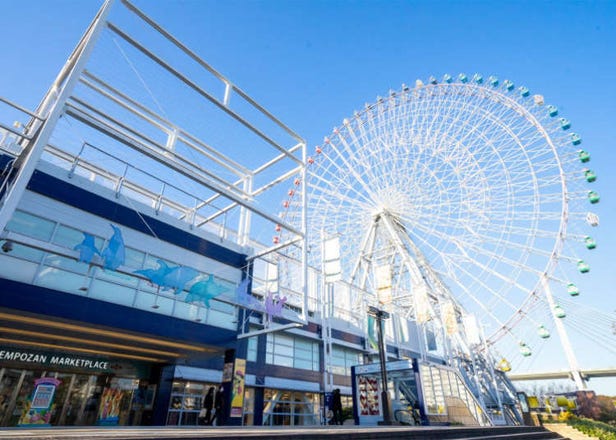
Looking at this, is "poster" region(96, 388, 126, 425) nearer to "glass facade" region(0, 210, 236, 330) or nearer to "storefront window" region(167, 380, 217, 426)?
"storefront window" region(167, 380, 217, 426)

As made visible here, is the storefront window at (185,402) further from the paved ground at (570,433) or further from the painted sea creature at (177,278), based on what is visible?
the paved ground at (570,433)

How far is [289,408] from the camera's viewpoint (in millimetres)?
22703

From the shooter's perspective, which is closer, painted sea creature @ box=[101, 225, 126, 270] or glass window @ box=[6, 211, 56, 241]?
painted sea creature @ box=[101, 225, 126, 270]

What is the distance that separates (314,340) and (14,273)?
64.2 feet

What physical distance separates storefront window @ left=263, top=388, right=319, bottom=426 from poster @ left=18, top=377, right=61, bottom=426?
11569mm

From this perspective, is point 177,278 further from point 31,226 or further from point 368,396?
point 368,396

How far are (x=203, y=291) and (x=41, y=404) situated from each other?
7.50 metres

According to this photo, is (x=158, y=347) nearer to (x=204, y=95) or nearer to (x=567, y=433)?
(x=204, y=95)

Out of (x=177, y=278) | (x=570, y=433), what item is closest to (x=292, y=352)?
(x=177, y=278)

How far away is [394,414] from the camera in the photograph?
17.7m

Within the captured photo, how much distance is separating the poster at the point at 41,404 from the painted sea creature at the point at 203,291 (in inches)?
254

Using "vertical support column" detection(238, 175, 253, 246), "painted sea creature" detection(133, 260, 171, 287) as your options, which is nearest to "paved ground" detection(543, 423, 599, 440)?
"vertical support column" detection(238, 175, 253, 246)

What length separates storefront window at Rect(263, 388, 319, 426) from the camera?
21.5m

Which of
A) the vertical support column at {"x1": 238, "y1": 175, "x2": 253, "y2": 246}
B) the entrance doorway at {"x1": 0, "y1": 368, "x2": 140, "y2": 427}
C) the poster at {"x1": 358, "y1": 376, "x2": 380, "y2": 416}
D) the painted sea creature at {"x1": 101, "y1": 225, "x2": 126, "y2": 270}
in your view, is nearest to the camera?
the painted sea creature at {"x1": 101, "y1": 225, "x2": 126, "y2": 270}
